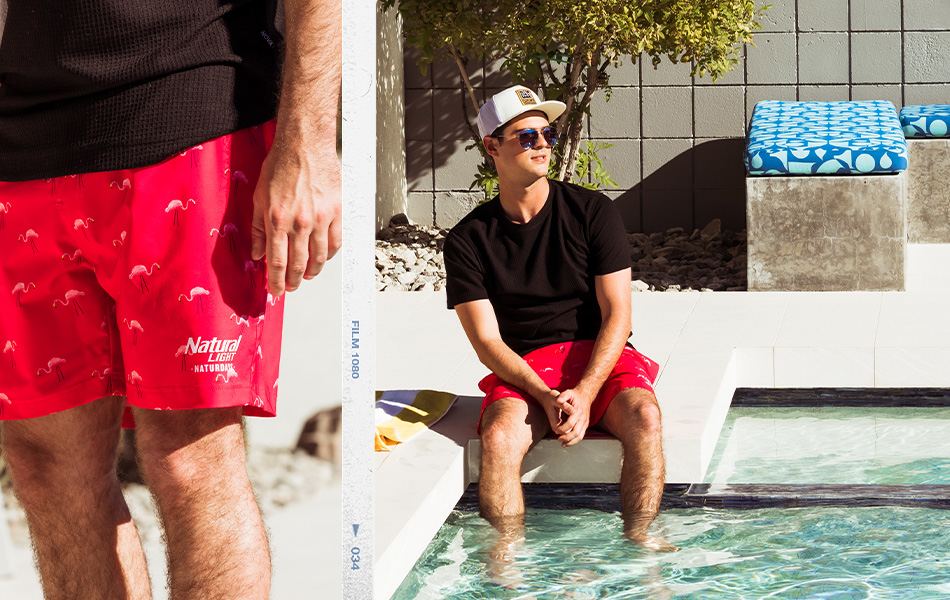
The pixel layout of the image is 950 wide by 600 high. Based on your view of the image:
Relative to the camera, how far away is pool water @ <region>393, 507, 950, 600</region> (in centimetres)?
338

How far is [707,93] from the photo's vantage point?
27.3 ft

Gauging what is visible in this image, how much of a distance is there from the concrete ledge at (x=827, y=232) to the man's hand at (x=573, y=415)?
314 centimetres

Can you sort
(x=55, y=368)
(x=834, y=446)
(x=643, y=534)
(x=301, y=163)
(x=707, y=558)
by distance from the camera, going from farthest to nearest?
1. (x=834, y=446)
2. (x=643, y=534)
3. (x=707, y=558)
4. (x=55, y=368)
5. (x=301, y=163)

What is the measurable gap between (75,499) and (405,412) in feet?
6.89

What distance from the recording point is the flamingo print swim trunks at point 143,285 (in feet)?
6.85

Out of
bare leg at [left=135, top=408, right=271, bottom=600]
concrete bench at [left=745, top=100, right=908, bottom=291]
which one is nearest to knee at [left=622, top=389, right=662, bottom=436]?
bare leg at [left=135, top=408, right=271, bottom=600]

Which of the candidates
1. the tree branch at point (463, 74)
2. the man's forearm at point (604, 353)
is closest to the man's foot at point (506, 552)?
the man's forearm at point (604, 353)

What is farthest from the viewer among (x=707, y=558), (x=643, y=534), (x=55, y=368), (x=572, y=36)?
(x=572, y=36)

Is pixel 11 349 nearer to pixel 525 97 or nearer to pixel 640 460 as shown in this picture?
pixel 640 460

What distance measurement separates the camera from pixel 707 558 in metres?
3.58

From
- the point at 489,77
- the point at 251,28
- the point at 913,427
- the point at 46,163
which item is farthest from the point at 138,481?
the point at 489,77

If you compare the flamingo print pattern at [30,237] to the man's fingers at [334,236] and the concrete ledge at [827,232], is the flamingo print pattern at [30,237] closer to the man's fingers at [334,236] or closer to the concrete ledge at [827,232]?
the man's fingers at [334,236]

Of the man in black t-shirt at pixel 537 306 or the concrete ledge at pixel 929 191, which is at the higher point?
the concrete ledge at pixel 929 191

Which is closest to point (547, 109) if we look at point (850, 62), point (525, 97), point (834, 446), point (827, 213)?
point (525, 97)
